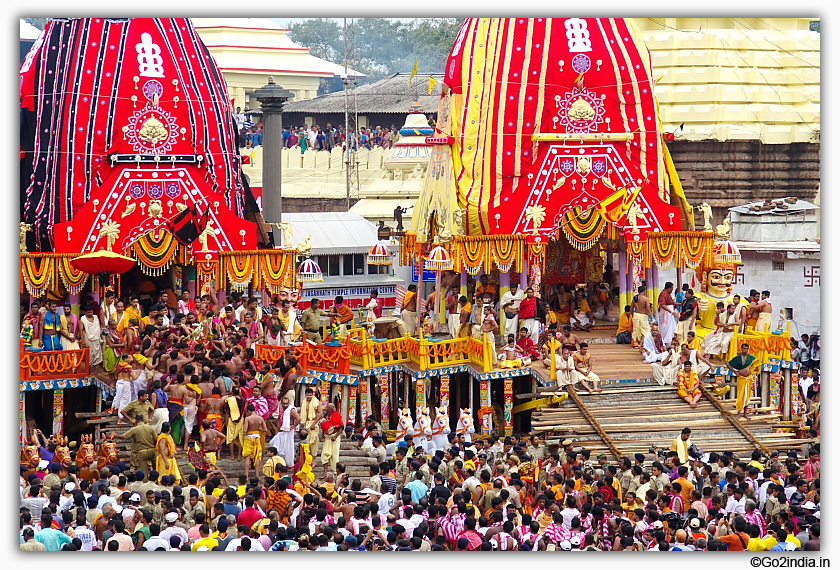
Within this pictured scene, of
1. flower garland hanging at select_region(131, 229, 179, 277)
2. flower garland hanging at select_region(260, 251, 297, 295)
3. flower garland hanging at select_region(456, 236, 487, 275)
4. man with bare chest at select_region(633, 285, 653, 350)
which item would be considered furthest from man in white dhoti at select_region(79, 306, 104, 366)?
man with bare chest at select_region(633, 285, 653, 350)

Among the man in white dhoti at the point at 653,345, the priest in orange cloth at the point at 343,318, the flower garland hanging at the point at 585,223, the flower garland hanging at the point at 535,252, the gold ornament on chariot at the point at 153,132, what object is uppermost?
the gold ornament on chariot at the point at 153,132

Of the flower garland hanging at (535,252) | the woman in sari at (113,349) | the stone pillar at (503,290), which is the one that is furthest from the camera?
the flower garland hanging at (535,252)

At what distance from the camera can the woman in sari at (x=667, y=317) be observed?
31.7m

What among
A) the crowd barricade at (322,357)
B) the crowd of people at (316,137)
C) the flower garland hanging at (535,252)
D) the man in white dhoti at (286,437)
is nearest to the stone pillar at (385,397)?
the crowd barricade at (322,357)

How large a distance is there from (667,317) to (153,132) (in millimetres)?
9614

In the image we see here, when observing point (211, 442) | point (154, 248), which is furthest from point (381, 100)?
point (211, 442)

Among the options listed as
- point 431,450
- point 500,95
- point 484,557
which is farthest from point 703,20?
point 484,557

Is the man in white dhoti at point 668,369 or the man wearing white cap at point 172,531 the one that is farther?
the man in white dhoti at point 668,369

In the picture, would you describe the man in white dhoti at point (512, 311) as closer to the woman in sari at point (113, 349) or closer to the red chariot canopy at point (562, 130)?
the red chariot canopy at point (562, 130)

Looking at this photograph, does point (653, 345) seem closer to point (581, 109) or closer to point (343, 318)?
point (581, 109)

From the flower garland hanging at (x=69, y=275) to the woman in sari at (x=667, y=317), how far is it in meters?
10.0

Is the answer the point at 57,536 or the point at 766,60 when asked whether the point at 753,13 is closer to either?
the point at 57,536

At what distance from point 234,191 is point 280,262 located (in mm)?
1892

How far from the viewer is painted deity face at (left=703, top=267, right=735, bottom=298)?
32750 mm
